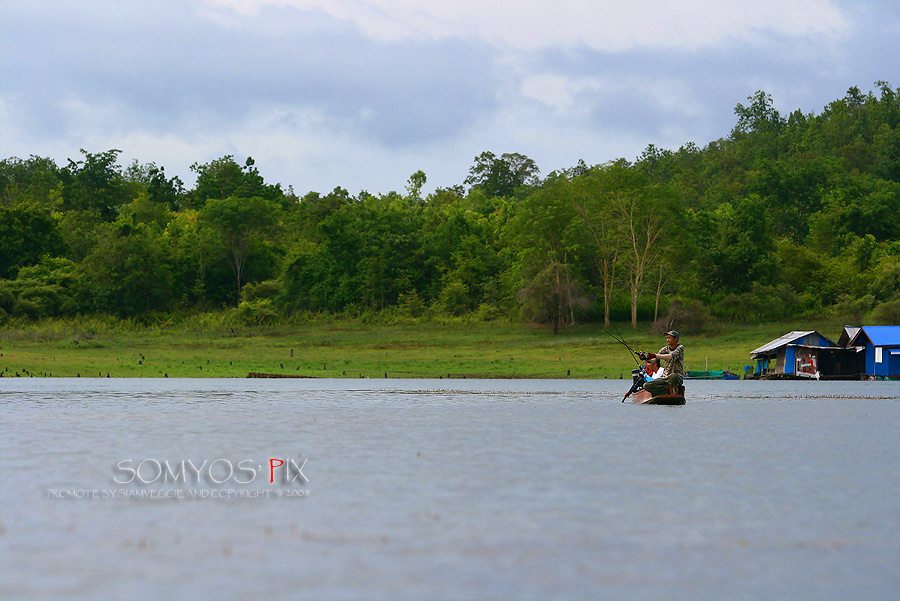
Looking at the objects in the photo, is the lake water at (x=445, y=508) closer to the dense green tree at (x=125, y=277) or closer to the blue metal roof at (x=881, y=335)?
the blue metal roof at (x=881, y=335)

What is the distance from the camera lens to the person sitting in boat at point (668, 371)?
31.7 meters

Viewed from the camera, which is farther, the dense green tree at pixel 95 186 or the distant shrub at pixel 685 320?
the dense green tree at pixel 95 186

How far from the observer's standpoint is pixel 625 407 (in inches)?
1277

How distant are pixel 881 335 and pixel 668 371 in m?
34.4

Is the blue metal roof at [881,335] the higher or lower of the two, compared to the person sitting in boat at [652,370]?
higher

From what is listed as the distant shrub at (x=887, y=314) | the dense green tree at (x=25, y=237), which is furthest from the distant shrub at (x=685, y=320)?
the dense green tree at (x=25, y=237)

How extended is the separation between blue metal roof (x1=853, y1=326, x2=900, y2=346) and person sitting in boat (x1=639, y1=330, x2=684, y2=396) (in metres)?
32.7

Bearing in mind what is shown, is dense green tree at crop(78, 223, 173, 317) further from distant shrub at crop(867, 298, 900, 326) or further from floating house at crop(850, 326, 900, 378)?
distant shrub at crop(867, 298, 900, 326)

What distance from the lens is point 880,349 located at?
197 ft

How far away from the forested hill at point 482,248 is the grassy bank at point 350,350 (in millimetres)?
4996

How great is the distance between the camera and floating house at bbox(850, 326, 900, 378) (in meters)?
59.6

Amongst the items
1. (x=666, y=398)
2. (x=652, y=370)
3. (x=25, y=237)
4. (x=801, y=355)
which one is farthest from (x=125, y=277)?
(x=666, y=398)

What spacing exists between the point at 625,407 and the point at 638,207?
5598 cm

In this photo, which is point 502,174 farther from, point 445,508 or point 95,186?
point 445,508
